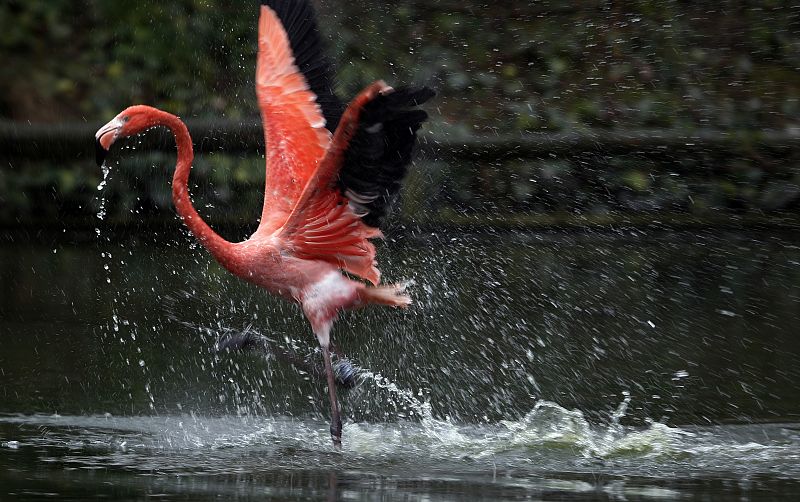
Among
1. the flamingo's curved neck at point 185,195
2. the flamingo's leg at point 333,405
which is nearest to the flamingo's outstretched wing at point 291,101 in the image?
the flamingo's curved neck at point 185,195

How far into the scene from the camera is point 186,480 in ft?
14.6

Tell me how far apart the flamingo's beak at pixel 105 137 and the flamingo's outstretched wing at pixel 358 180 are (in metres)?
0.85

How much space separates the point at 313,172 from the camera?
6430mm

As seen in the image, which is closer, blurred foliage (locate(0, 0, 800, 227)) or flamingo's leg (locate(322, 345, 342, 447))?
flamingo's leg (locate(322, 345, 342, 447))

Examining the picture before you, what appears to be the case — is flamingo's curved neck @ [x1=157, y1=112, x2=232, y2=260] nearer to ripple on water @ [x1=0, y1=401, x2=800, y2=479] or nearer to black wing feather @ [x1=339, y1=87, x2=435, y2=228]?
black wing feather @ [x1=339, y1=87, x2=435, y2=228]

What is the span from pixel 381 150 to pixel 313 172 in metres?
1.07

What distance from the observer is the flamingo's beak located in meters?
5.63

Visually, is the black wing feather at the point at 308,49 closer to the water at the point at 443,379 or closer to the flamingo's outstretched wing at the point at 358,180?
the flamingo's outstretched wing at the point at 358,180

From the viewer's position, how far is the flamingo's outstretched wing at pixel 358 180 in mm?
5137

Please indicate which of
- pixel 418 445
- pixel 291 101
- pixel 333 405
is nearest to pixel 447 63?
pixel 291 101

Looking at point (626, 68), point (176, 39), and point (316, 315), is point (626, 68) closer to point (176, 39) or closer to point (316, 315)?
point (176, 39)

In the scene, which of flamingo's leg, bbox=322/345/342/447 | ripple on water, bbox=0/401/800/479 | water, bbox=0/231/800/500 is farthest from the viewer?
flamingo's leg, bbox=322/345/342/447

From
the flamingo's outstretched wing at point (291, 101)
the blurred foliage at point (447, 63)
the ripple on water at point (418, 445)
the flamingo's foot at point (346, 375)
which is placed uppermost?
the blurred foliage at point (447, 63)

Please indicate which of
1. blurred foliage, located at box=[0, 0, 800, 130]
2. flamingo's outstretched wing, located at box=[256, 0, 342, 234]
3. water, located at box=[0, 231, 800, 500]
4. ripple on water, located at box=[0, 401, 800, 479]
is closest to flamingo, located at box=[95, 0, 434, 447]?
flamingo's outstretched wing, located at box=[256, 0, 342, 234]
